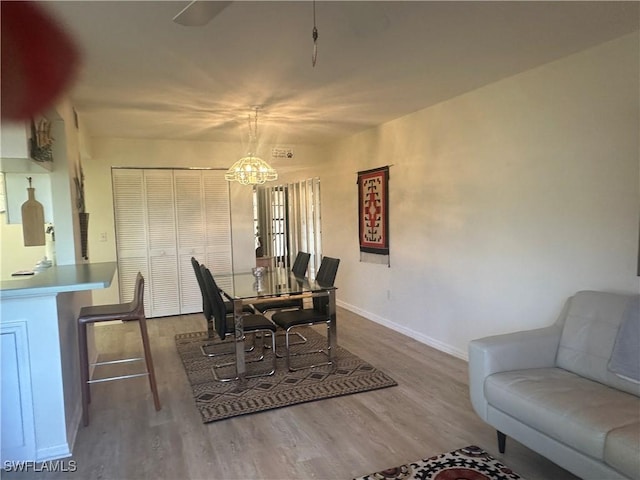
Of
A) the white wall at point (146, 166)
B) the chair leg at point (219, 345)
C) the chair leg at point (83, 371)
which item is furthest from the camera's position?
the white wall at point (146, 166)

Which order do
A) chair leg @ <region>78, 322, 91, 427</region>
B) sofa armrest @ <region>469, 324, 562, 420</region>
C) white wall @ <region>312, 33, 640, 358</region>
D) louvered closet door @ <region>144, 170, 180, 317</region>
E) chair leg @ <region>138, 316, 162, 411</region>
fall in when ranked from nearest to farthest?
sofa armrest @ <region>469, 324, 562, 420</region>, white wall @ <region>312, 33, 640, 358</region>, chair leg @ <region>78, 322, 91, 427</region>, chair leg @ <region>138, 316, 162, 411</region>, louvered closet door @ <region>144, 170, 180, 317</region>

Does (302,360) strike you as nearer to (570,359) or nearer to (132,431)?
(132,431)

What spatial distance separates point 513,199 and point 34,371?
337 cm

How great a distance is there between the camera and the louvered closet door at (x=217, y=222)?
19.1 ft

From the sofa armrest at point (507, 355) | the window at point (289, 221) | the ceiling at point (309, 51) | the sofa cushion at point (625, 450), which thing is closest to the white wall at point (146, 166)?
the window at point (289, 221)

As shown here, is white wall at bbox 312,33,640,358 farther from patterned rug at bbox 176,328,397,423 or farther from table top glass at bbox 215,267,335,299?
table top glass at bbox 215,267,335,299

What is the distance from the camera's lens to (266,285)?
3889mm

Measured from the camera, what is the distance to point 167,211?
5.64 metres

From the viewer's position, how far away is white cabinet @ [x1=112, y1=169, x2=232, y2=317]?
548cm

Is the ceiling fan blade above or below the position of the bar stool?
above

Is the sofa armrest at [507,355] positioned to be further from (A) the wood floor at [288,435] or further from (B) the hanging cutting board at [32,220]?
(B) the hanging cutting board at [32,220]

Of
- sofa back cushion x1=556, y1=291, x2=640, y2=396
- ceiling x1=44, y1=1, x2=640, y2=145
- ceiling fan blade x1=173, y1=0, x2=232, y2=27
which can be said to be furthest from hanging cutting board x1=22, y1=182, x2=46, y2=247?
sofa back cushion x1=556, y1=291, x2=640, y2=396

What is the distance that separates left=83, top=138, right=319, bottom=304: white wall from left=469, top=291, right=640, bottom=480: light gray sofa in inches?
163

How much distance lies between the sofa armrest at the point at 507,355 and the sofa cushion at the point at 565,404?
4 centimetres
